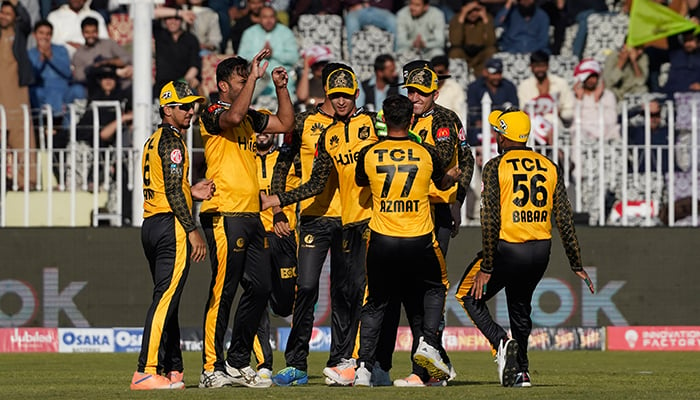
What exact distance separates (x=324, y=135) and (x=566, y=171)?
6.44 metres

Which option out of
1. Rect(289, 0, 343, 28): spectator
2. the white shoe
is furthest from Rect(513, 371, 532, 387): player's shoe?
Rect(289, 0, 343, 28): spectator

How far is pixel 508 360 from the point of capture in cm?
1110

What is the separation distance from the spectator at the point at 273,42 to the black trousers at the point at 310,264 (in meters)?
8.89

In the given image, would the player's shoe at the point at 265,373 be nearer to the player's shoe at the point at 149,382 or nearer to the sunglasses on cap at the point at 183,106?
the player's shoe at the point at 149,382

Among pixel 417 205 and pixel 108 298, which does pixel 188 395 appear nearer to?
pixel 417 205

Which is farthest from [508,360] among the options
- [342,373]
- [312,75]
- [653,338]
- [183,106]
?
[312,75]

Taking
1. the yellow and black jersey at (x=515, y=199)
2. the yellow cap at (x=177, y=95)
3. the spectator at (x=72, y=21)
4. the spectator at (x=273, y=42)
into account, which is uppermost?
the spectator at (x=72, y=21)

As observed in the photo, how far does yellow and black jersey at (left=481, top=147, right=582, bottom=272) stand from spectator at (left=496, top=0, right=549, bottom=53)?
11.4 metres

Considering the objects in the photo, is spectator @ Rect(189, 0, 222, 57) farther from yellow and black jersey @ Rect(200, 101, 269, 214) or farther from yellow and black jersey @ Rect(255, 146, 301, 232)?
yellow and black jersey @ Rect(200, 101, 269, 214)

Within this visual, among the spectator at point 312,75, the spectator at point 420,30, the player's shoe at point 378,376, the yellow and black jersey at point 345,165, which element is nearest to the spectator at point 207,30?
the spectator at point 312,75

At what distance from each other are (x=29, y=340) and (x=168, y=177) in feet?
26.1

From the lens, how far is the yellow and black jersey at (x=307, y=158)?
40.8 ft

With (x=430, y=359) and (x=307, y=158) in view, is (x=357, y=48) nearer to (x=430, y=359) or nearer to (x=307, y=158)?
(x=307, y=158)

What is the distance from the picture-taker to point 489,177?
11.2 m
